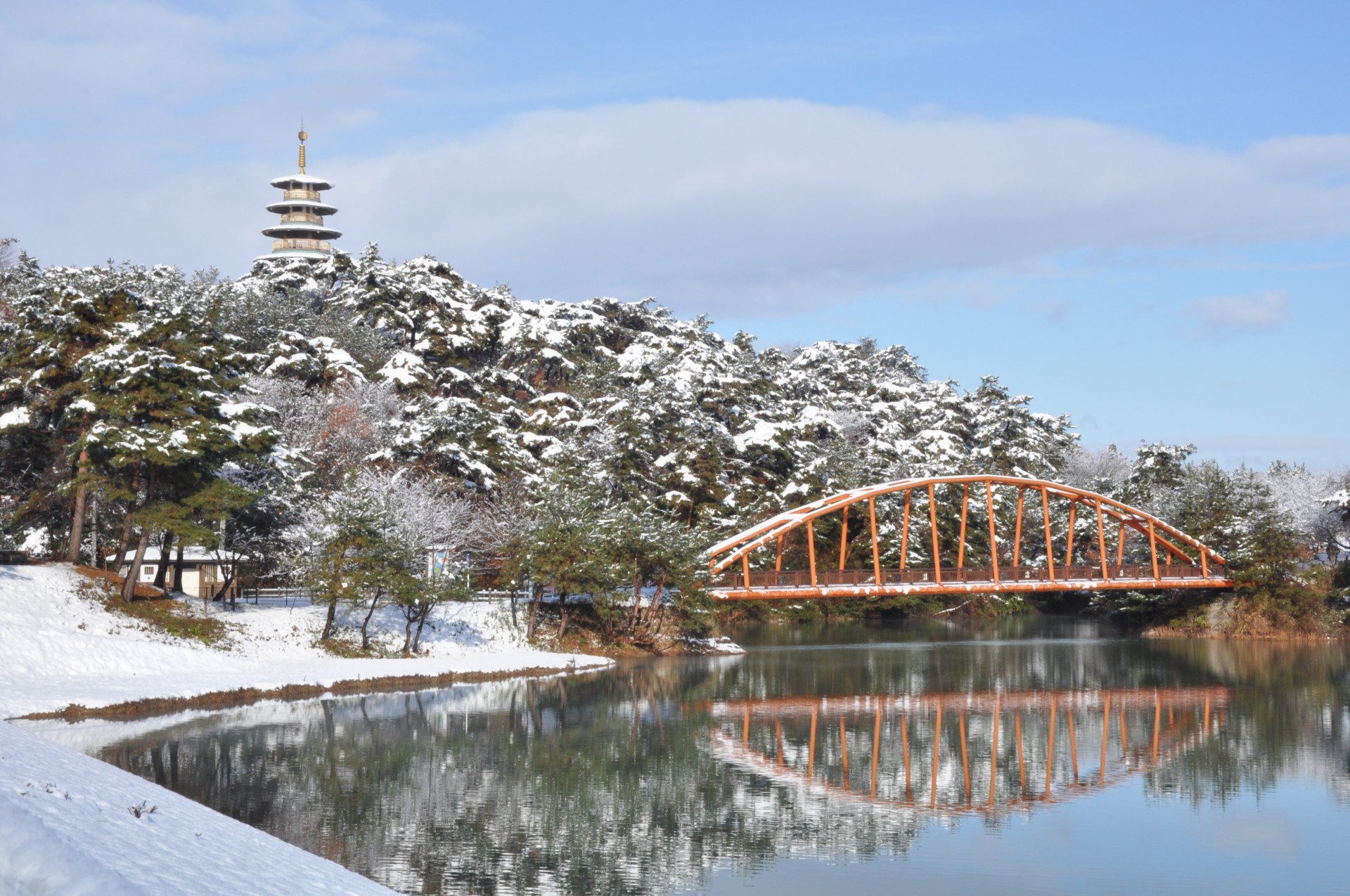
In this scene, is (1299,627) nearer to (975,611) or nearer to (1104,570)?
(1104,570)

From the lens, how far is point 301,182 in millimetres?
89500

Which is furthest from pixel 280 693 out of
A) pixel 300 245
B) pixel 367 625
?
pixel 300 245

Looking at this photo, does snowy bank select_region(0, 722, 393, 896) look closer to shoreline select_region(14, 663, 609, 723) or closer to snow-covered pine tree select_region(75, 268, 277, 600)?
shoreline select_region(14, 663, 609, 723)

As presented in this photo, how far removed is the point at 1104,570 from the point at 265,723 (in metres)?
37.6

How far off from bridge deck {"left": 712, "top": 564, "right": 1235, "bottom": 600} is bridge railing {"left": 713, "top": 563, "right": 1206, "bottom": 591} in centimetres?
3

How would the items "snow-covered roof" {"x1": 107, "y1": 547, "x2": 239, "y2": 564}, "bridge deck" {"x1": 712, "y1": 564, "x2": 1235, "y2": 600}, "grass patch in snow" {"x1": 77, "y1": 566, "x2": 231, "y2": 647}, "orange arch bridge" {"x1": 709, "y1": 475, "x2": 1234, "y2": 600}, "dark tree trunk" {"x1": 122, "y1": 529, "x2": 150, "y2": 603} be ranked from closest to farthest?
"grass patch in snow" {"x1": 77, "y1": 566, "x2": 231, "y2": 647}
"dark tree trunk" {"x1": 122, "y1": 529, "x2": 150, "y2": 603}
"snow-covered roof" {"x1": 107, "y1": 547, "x2": 239, "y2": 564}
"bridge deck" {"x1": 712, "y1": 564, "x2": 1235, "y2": 600}
"orange arch bridge" {"x1": 709, "y1": 475, "x2": 1234, "y2": 600}

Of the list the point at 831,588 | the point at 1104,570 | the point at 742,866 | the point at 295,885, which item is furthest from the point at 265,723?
the point at 1104,570

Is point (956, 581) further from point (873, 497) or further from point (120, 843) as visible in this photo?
point (120, 843)

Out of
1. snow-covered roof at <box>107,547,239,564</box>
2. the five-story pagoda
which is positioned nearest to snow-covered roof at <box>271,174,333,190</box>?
the five-story pagoda

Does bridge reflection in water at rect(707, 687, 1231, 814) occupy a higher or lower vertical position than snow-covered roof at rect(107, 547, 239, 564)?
lower

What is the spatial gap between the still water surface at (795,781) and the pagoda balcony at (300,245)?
59033mm

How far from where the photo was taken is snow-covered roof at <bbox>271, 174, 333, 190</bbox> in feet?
293

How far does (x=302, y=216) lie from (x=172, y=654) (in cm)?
6320

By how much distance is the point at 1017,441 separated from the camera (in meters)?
73.1
